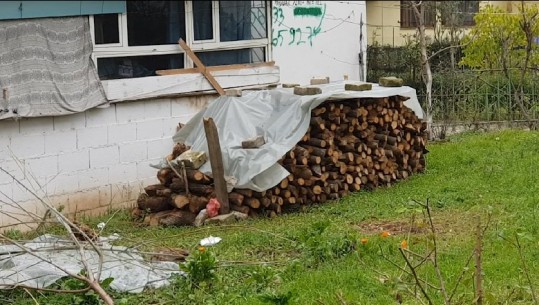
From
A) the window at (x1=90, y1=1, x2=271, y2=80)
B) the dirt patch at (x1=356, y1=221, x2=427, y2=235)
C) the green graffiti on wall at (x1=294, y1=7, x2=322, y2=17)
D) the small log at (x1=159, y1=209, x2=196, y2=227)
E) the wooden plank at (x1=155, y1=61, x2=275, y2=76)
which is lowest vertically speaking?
the small log at (x1=159, y1=209, x2=196, y2=227)

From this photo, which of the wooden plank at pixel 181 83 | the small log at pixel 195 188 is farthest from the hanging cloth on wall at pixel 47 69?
the small log at pixel 195 188

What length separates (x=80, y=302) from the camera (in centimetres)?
653

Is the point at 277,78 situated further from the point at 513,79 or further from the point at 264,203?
the point at 513,79

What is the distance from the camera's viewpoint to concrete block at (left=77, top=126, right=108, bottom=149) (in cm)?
1095

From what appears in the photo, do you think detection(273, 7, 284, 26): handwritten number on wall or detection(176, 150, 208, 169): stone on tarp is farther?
detection(273, 7, 284, 26): handwritten number on wall

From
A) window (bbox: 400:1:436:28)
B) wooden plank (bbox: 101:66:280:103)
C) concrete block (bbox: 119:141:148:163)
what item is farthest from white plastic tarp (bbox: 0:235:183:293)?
window (bbox: 400:1:436:28)

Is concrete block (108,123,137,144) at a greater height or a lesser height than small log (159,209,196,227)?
greater

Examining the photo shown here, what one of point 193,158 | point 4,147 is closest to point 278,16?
point 193,158

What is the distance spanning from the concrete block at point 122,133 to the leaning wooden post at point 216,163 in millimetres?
1470

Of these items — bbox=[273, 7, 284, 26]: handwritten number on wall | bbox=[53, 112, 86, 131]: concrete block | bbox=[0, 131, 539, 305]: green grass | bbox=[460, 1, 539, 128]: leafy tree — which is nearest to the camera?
bbox=[0, 131, 539, 305]: green grass

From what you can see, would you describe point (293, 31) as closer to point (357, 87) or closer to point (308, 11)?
point (308, 11)

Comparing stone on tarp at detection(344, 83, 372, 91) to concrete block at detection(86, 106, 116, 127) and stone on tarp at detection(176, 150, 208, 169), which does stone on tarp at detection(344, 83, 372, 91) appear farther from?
concrete block at detection(86, 106, 116, 127)

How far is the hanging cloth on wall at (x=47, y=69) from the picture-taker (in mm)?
10133

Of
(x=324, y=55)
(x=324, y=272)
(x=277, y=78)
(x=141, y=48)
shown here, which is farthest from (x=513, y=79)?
(x=324, y=272)
